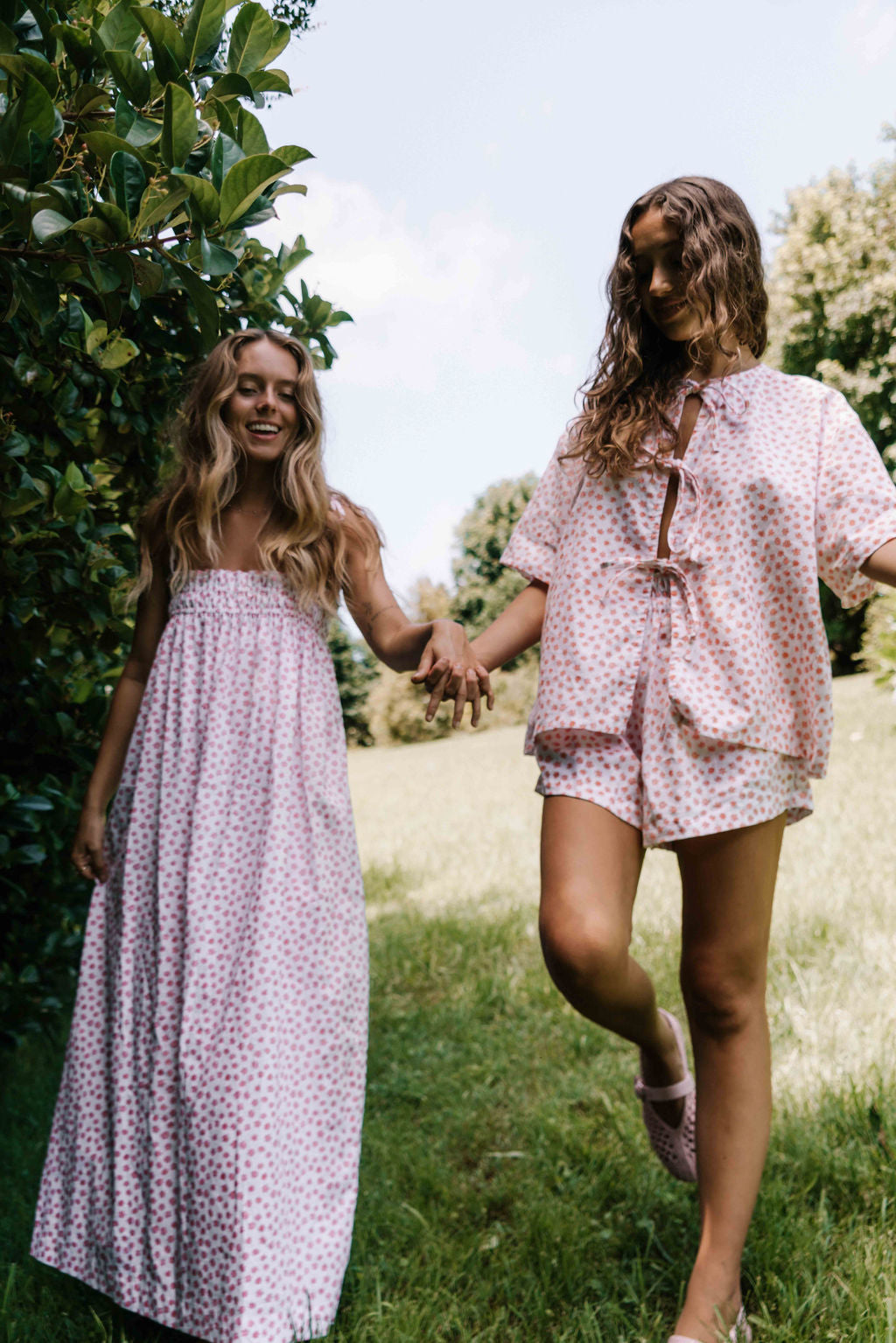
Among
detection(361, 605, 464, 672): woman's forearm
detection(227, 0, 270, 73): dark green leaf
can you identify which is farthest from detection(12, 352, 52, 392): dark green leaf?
detection(361, 605, 464, 672): woman's forearm

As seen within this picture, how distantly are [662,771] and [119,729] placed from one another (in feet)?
3.98

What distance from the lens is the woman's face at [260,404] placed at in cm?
247

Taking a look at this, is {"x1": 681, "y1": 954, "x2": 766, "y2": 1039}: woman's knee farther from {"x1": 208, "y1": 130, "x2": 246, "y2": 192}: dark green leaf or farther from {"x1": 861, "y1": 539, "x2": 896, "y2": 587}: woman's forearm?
{"x1": 208, "y1": 130, "x2": 246, "y2": 192}: dark green leaf

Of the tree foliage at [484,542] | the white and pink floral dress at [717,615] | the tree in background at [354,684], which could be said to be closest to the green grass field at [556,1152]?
the white and pink floral dress at [717,615]

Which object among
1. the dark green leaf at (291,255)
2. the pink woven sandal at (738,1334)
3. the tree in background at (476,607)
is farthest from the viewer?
the tree in background at (476,607)

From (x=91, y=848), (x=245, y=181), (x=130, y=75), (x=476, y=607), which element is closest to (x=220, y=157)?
(x=245, y=181)

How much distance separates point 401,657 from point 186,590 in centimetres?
50

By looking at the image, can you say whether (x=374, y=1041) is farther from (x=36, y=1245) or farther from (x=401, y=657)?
(x=401, y=657)

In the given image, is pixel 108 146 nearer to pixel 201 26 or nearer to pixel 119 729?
pixel 201 26

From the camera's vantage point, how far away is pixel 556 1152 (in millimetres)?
2838

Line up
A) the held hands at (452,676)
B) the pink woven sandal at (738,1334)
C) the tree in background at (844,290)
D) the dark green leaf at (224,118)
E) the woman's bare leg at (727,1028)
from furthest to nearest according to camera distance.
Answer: the tree in background at (844,290) → the held hands at (452,676) → the woman's bare leg at (727,1028) → the pink woven sandal at (738,1334) → the dark green leaf at (224,118)

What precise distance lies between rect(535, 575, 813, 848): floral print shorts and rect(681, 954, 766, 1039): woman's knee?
24cm

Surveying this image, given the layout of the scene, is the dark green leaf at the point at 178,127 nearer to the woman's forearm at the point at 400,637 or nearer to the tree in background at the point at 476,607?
the woman's forearm at the point at 400,637

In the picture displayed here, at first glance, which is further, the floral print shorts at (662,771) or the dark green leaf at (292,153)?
the floral print shorts at (662,771)
